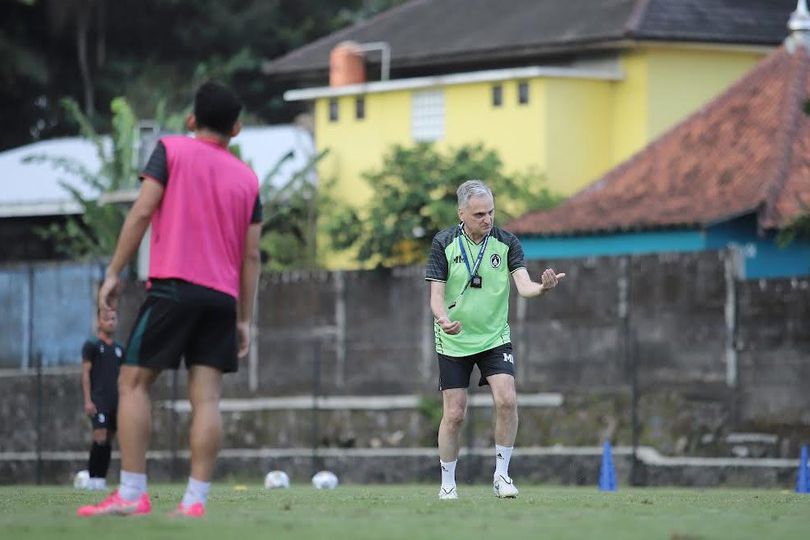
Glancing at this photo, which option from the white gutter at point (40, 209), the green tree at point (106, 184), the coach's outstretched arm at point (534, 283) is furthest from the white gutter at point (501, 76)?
the coach's outstretched arm at point (534, 283)

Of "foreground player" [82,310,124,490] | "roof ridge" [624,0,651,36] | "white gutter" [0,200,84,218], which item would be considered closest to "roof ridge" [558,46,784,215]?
"roof ridge" [624,0,651,36]

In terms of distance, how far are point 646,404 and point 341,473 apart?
3998 mm

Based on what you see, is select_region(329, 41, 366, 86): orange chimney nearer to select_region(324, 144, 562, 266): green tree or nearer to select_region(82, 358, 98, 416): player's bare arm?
select_region(324, 144, 562, 266): green tree

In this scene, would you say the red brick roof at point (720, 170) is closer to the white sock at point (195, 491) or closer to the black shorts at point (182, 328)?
the black shorts at point (182, 328)

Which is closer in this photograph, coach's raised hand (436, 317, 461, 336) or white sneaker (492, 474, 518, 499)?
coach's raised hand (436, 317, 461, 336)

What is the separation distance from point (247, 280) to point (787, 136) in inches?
909

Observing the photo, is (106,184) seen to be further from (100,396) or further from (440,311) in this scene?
(440,311)

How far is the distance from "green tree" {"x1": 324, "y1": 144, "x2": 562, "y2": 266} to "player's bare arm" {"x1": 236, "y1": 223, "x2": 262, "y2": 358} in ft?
74.3

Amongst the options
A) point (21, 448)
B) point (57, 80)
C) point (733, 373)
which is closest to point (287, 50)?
point (57, 80)

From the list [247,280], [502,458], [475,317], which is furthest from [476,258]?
[247,280]

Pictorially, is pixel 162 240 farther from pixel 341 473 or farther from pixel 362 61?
pixel 362 61

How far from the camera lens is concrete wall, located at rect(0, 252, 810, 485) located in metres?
Answer: 23.0

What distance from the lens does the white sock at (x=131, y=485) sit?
9.77 metres

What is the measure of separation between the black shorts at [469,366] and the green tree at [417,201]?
788 inches
